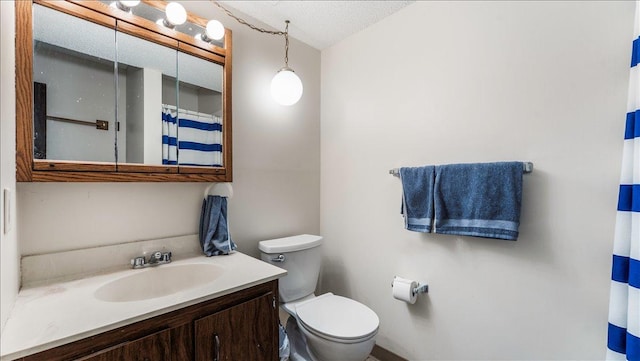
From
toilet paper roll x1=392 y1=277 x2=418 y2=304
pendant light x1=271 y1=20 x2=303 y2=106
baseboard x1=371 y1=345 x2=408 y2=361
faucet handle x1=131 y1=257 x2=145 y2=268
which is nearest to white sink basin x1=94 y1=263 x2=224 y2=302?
faucet handle x1=131 y1=257 x2=145 y2=268

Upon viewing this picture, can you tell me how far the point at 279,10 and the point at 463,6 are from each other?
1.06m

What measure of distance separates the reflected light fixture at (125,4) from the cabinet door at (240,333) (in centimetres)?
140

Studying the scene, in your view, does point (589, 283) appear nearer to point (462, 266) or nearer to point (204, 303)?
point (462, 266)

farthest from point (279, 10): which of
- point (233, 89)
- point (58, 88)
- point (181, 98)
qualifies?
point (58, 88)

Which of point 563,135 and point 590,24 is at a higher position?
point 590,24

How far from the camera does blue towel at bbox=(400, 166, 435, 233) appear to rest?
1519 mm

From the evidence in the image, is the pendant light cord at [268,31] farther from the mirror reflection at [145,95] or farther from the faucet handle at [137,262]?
the faucet handle at [137,262]

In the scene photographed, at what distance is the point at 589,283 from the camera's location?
1129 mm

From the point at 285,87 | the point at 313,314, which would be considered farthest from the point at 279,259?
the point at 285,87

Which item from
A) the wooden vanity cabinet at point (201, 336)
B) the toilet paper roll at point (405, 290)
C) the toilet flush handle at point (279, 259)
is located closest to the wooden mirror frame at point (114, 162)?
the toilet flush handle at point (279, 259)

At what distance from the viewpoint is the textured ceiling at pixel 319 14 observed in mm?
1687

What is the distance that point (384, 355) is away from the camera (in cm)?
183

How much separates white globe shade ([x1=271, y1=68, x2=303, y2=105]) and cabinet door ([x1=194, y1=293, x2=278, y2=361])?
1227 mm

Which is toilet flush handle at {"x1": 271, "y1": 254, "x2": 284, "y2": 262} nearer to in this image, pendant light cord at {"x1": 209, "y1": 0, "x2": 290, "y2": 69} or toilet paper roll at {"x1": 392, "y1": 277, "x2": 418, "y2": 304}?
toilet paper roll at {"x1": 392, "y1": 277, "x2": 418, "y2": 304}
